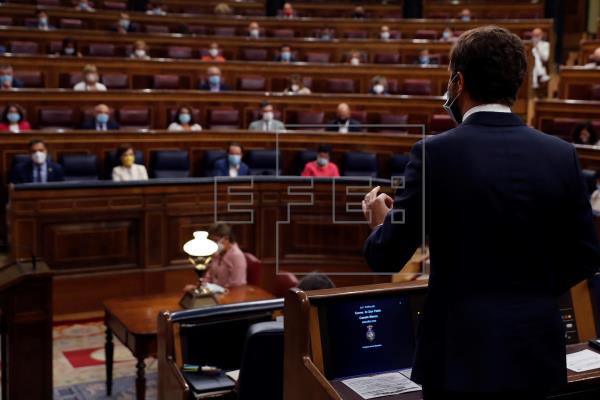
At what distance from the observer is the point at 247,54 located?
10078 millimetres

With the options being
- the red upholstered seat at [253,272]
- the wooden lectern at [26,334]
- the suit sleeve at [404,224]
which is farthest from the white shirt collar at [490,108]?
the red upholstered seat at [253,272]

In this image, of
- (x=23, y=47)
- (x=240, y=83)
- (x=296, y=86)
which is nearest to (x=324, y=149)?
(x=296, y=86)

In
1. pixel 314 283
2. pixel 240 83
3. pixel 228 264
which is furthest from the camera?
pixel 240 83

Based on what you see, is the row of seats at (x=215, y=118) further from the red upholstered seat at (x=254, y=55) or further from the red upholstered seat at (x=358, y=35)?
the red upholstered seat at (x=358, y=35)

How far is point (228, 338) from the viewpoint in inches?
133

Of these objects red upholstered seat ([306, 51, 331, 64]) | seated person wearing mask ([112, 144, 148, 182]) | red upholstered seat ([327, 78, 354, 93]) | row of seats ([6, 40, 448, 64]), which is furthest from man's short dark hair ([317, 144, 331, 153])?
red upholstered seat ([306, 51, 331, 64])

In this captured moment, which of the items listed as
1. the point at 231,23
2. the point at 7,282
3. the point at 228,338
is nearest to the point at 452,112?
the point at 228,338

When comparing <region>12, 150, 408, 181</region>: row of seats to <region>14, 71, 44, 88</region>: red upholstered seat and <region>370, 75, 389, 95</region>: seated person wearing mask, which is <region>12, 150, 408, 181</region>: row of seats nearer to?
<region>370, 75, 389, 95</region>: seated person wearing mask

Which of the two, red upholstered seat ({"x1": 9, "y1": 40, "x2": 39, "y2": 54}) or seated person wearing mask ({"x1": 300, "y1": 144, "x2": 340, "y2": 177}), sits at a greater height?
red upholstered seat ({"x1": 9, "y1": 40, "x2": 39, "y2": 54})

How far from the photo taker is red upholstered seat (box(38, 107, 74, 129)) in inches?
294

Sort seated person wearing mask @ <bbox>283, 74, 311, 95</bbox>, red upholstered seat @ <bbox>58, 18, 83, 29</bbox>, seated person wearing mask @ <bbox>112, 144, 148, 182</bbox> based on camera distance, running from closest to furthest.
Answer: seated person wearing mask @ <bbox>112, 144, 148, 182</bbox>, seated person wearing mask @ <bbox>283, 74, 311, 95</bbox>, red upholstered seat @ <bbox>58, 18, 83, 29</bbox>

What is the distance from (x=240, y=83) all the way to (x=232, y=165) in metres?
2.26

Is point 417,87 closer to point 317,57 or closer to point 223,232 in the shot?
point 317,57

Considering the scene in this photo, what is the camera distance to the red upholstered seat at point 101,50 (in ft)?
30.9
